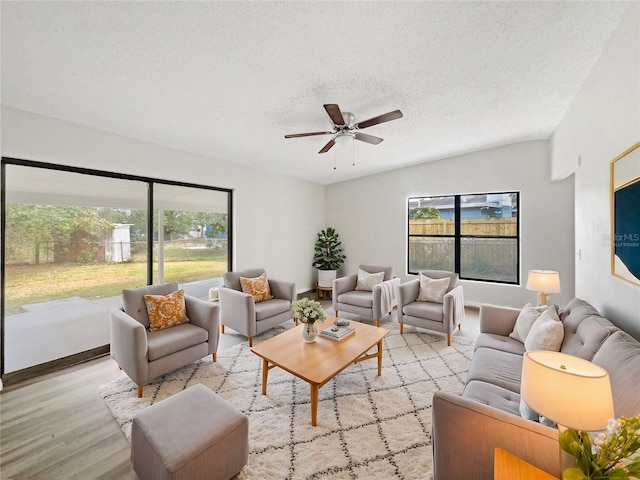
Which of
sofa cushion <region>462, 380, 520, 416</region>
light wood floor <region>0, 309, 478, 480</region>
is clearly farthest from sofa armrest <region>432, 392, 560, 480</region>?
light wood floor <region>0, 309, 478, 480</region>

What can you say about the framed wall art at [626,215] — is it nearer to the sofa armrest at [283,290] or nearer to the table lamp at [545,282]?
the table lamp at [545,282]

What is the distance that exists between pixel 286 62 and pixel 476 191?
417 cm

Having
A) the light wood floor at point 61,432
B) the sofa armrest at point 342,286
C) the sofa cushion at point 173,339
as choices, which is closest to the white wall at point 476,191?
the sofa armrest at point 342,286

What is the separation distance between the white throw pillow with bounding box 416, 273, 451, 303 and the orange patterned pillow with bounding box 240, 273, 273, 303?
7.19 feet

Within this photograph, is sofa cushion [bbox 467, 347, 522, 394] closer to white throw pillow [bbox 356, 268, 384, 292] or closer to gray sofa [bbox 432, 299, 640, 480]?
gray sofa [bbox 432, 299, 640, 480]

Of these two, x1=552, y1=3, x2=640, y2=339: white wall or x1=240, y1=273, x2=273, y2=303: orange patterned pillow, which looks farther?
x1=240, y1=273, x2=273, y2=303: orange patterned pillow

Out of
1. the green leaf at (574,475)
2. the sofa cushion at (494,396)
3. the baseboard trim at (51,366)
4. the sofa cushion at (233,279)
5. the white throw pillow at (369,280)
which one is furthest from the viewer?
the white throw pillow at (369,280)

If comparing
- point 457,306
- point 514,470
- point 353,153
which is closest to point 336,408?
point 514,470

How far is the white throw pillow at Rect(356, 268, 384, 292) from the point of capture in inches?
176

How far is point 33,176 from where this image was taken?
2793mm

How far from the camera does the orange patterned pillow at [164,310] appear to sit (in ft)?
9.41

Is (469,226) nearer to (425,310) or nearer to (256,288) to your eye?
(425,310)

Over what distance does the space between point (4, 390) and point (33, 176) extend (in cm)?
201

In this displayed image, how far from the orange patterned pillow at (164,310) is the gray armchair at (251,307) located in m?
0.65
